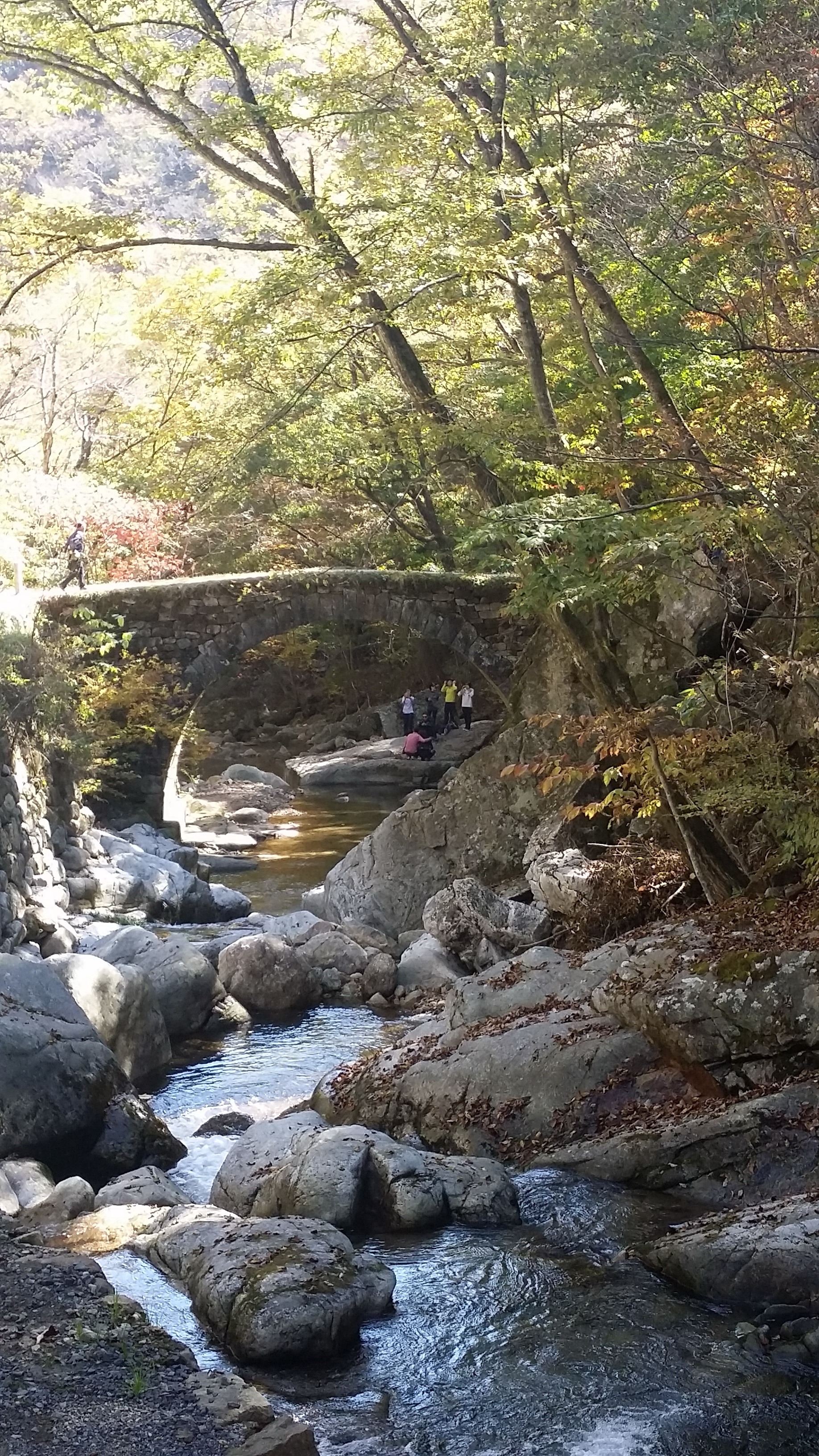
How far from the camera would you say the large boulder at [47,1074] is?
23.1 ft

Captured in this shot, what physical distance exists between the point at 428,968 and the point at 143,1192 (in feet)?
15.8

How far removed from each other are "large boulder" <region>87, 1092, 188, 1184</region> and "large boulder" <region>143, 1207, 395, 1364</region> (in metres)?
1.59

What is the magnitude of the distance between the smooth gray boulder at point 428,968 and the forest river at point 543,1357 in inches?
172

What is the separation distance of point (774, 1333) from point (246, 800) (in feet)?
59.9

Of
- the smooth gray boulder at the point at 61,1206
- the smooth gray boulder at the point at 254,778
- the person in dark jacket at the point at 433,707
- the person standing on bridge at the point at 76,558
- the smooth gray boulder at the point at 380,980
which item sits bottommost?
the smooth gray boulder at the point at 380,980

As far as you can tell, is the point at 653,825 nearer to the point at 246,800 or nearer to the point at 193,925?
the point at 193,925

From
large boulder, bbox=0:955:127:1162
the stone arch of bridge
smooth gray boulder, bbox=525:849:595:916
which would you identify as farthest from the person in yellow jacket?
large boulder, bbox=0:955:127:1162

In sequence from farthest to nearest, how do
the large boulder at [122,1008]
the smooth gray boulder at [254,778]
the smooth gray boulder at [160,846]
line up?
the smooth gray boulder at [254,778] < the smooth gray boulder at [160,846] < the large boulder at [122,1008]

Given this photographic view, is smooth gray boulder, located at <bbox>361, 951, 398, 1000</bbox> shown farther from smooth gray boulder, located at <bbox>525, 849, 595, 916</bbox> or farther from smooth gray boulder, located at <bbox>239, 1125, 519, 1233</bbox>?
smooth gray boulder, located at <bbox>239, 1125, 519, 1233</bbox>

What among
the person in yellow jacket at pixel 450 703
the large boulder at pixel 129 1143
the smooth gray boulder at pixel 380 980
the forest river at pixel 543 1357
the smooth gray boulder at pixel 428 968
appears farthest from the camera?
the person in yellow jacket at pixel 450 703

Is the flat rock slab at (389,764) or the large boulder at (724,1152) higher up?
the flat rock slab at (389,764)

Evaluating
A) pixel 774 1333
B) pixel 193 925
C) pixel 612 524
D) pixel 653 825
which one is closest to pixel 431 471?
pixel 193 925

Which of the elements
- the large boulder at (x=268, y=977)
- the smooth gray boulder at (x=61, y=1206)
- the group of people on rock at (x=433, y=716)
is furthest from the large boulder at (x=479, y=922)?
the group of people on rock at (x=433, y=716)

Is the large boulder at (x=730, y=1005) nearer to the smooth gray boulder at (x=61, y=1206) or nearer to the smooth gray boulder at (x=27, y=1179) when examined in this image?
the smooth gray boulder at (x=61, y=1206)
